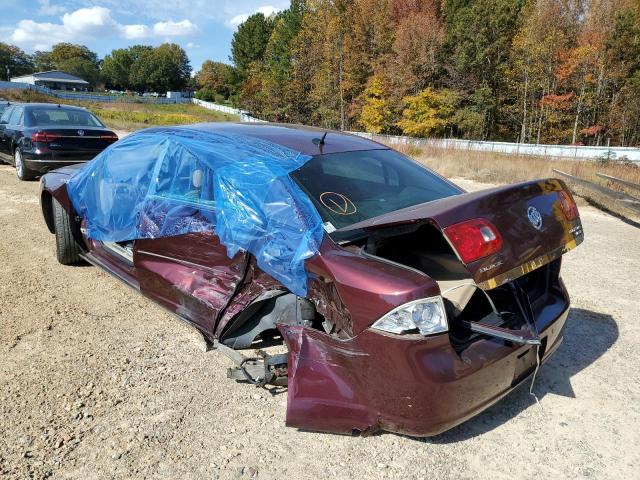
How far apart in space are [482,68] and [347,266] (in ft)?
138

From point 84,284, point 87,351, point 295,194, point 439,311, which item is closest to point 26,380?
point 87,351

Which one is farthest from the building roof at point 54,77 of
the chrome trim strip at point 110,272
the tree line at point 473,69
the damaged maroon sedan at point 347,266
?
the damaged maroon sedan at point 347,266

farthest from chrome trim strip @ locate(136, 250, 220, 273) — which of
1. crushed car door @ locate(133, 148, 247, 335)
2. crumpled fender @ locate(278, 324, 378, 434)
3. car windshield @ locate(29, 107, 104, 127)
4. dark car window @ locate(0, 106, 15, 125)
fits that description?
dark car window @ locate(0, 106, 15, 125)

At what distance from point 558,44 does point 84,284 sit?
40557mm

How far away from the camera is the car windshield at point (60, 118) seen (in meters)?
9.40

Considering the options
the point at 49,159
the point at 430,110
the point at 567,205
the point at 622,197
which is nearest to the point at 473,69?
the point at 430,110

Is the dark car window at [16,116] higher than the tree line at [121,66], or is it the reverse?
the tree line at [121,66]

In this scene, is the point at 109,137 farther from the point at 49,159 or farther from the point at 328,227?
the point at 328,227

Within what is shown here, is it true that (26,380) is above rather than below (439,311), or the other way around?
below

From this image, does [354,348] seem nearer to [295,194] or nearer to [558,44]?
[295,194]

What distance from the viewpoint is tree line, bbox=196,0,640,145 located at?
35062mm

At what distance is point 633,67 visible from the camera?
34.1 meters

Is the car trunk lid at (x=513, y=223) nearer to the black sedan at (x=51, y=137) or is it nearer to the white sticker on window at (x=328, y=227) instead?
the white sticker on window at (x=328, y=227)

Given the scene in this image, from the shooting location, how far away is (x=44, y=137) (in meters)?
8.80
